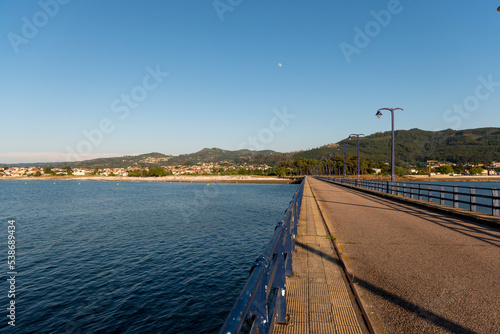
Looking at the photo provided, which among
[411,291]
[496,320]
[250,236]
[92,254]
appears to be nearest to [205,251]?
[250,236]

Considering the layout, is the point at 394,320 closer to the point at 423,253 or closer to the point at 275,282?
the point at 275,282

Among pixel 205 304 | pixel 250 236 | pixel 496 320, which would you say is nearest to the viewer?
pixel 496 320

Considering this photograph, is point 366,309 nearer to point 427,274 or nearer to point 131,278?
point 427,274

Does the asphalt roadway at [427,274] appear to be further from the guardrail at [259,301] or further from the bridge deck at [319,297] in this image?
the guardrail at [259,301]

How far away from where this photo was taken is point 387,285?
5219 millimetres

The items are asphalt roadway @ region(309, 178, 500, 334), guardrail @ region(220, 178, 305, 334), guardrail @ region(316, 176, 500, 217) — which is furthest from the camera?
guardrail @ region(316, 176, 500, 217)

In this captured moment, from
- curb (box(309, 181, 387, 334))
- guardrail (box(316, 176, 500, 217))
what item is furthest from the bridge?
guardrail (box(316, 176, 500, 217))

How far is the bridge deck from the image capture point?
3.77 m

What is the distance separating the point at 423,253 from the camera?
24.0 feet

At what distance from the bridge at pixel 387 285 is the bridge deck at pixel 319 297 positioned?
1cm

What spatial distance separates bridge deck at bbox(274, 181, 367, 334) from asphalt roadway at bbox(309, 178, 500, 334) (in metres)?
0.31

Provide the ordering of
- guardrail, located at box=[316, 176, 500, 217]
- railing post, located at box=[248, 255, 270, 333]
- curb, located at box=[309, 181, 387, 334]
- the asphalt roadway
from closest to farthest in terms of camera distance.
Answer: railing post, located at box=[248, 255, 270, 333]
curb, located at box=[309, 181, 387, 334]
the asphalt roadway
guardrail, located at box=[316, 176, 500, 217]

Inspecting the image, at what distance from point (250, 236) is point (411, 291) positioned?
14.8m

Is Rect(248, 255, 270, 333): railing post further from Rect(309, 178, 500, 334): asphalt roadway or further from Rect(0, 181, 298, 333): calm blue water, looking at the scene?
Rect(0, 181, 298, 333): calm blue water
